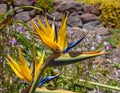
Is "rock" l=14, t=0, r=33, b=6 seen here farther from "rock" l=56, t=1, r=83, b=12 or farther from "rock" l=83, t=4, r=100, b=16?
"rock" l=83, t=4, r=100, b=16

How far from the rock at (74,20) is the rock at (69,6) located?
10 centimetres

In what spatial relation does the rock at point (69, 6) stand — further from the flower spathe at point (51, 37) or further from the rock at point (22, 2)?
the flower spathe at point (51, 37)

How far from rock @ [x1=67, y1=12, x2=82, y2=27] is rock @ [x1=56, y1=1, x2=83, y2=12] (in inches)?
4.1

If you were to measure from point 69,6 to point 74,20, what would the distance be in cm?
28

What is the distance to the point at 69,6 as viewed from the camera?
731 centimetres

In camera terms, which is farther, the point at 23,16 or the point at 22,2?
the point at 22,2

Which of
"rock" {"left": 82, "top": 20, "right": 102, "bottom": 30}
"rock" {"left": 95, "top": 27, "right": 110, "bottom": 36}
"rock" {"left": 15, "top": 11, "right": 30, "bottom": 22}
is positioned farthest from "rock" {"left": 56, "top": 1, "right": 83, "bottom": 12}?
"rock" {"left": 95, "top": 27, "right": 110, "bottom": 36}

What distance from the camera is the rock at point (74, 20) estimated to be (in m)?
7.19

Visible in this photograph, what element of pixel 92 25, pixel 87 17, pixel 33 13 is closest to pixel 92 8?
pixel 87 17

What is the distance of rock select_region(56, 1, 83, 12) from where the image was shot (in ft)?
23.9

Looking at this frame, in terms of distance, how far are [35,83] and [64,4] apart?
20.1 feet

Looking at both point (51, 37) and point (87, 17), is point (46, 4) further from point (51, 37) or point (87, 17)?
point (51, 37)

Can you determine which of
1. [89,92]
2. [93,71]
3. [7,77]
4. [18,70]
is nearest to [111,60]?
[93,71]

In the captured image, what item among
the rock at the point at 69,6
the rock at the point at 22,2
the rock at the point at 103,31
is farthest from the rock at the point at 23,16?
the rock at the point at 103,31
